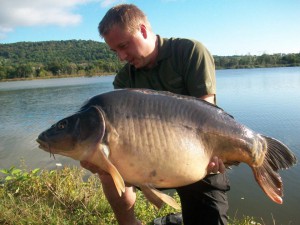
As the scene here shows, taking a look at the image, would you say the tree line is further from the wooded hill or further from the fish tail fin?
the fish tail fin

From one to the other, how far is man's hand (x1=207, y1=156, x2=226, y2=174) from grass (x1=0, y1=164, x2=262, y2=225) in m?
1.24

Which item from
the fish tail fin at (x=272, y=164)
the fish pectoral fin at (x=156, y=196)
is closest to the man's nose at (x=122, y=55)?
the fish pectoral fin at (x=156, y=196)

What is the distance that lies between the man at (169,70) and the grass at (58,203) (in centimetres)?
51

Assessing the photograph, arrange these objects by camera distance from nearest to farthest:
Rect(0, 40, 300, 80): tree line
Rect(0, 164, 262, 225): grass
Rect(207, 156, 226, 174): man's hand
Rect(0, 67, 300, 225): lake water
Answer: Rect(207, 156, 226, 174): man's hand → Rect(0, 164, 262, 225): grass → Rect(0, 67, 300, 225): lake water → Rect(0, 40, 300, 80): tree line

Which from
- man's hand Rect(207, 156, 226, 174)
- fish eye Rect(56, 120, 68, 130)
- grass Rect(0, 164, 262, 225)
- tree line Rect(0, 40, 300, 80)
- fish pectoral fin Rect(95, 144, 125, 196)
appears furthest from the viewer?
tree line Rect(0, 40, 300, 80)

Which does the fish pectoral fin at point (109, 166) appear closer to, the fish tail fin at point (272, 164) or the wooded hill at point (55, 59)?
the fish tail fin at point (272, 164)

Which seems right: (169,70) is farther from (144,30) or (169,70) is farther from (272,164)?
(272,164)

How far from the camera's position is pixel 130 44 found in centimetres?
257

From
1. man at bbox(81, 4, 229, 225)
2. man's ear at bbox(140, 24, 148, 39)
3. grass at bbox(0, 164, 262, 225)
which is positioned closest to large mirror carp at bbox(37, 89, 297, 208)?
man at bbox(81, 4, 229, 225)

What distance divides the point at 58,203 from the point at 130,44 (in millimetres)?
1862

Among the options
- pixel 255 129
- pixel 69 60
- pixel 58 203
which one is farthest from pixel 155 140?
pixel 69 60

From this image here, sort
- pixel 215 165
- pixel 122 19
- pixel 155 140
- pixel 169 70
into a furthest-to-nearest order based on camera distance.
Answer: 1. pixel 169 70
2. pixel 122 19
3. pixel 215 165
4. pixel 155 140

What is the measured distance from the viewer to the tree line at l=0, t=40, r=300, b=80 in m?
64.0

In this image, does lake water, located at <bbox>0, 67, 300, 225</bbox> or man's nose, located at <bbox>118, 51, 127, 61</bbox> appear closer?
man's nose, located at <bbox>118, 51, 127, 61</bbox>
